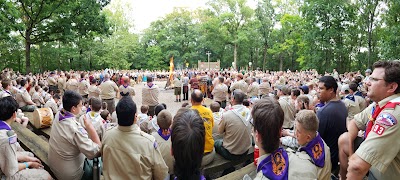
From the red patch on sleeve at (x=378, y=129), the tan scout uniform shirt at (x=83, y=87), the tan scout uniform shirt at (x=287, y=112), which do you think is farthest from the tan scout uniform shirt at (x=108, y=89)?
the red patch on sleeve at (x=378, y=129)

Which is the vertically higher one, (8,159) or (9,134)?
(9,134)

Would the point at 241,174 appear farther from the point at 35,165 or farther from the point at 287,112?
the point at 287,112

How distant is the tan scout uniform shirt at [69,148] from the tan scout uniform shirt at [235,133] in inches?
78.5

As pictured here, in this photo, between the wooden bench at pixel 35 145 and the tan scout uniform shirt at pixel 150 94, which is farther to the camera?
the tan scout uniform shirt at pixel 150 94

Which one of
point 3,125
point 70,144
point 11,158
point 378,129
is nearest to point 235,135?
point 70,144

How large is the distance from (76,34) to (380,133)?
802 inches

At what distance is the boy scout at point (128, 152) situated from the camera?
250 centimetres

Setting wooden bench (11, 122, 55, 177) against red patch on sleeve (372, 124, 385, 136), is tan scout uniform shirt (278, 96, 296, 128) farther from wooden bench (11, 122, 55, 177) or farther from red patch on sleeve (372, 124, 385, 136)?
wooden bench (11, 122, 55, 177)

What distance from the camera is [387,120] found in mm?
1811

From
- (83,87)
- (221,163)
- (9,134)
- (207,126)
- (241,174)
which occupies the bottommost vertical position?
(221,163)

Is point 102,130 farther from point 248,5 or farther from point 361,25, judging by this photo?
point 248,5

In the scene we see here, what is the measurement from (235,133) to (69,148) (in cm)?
230

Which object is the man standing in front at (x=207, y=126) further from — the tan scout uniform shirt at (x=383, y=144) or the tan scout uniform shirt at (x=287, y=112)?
the tan scout uniform shirt at (x=383, y=144)

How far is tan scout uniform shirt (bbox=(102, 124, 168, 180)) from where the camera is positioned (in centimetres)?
250
